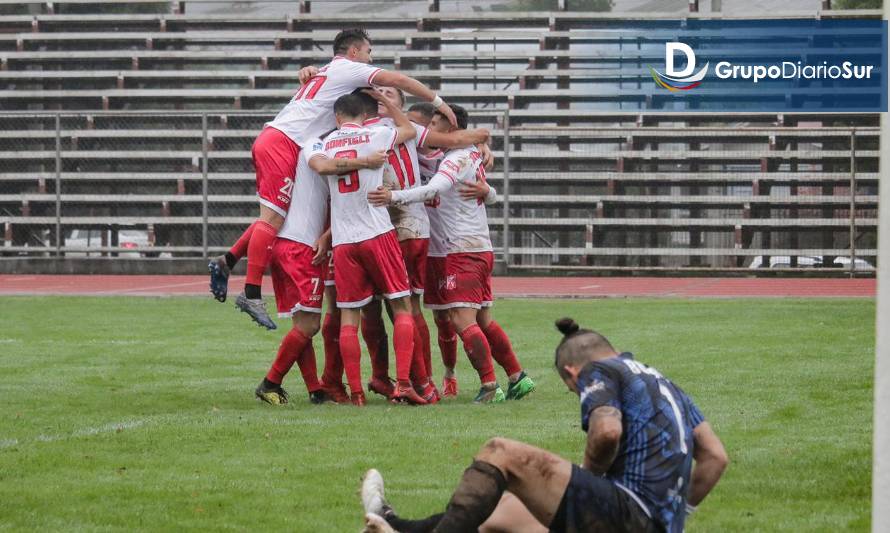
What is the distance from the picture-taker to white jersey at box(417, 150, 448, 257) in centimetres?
991

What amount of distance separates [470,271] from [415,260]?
39 centimetres

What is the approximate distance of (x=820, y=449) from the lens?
7211 mm

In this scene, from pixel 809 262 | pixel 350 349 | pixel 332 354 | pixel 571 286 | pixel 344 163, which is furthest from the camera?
pixel 809 262

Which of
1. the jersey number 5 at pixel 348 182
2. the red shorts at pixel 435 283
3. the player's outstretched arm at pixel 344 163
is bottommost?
the red shorts at pixel 435 283

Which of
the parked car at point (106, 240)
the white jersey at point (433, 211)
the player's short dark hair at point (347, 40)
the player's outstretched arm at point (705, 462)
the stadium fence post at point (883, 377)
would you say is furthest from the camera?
the parked car at point (106, 240)

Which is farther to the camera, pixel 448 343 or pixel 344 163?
pixel 448 343

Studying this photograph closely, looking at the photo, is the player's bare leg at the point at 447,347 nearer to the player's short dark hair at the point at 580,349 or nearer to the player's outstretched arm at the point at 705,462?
the player's outstretched arm at the point at 705,462

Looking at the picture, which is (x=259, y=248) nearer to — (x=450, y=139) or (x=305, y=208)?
(x=305, y=208)

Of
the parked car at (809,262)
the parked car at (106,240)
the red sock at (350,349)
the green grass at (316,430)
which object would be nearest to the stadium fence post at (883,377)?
the green grass at (316,430)

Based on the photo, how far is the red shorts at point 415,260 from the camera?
9.81 metres

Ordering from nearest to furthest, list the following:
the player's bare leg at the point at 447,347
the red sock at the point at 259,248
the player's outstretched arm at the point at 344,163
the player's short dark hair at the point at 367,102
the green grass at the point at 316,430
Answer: the green grass at the point at 316,430, the player's outstretched arm at the point at 344,163, the player's short dark hair at the point at 367,102, the red sock at the point at 259,248, the player's bare leg at the point at 447,347

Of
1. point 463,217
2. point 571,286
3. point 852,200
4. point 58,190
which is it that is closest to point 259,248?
point 463,217

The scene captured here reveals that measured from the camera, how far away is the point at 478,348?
9.62 m

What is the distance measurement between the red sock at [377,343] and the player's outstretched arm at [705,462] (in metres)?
5.22
